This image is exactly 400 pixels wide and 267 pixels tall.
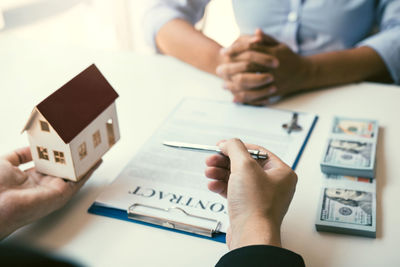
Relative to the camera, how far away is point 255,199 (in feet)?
2.00

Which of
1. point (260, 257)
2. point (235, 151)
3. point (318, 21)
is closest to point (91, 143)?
point (235, 151)

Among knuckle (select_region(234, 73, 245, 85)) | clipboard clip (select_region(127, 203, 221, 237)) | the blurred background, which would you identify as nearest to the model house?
clipboard clip (select_region(127, 203, 221, 237))

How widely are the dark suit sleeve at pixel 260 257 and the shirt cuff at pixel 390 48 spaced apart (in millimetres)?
816

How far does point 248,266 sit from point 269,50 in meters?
0.65

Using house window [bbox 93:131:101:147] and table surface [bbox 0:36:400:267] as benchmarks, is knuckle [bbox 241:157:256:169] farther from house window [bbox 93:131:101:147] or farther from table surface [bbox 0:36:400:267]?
house window [bbox 93:131:101:147]

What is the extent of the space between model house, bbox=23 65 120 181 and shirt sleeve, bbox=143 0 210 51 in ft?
1.94

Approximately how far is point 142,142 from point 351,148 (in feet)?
1.38

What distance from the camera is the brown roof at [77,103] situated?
2.27ft

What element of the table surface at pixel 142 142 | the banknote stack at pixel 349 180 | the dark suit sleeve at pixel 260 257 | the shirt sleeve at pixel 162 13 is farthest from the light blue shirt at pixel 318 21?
the dark suit sleeve at pixel 260 257

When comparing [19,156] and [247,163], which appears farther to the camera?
[19,156]

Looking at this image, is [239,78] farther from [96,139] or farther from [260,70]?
Answer: [96,139]

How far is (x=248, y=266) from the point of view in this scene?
1.82 feet

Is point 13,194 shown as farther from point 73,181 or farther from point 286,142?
point 286,142

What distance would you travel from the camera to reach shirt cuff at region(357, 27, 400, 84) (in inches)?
46.8
